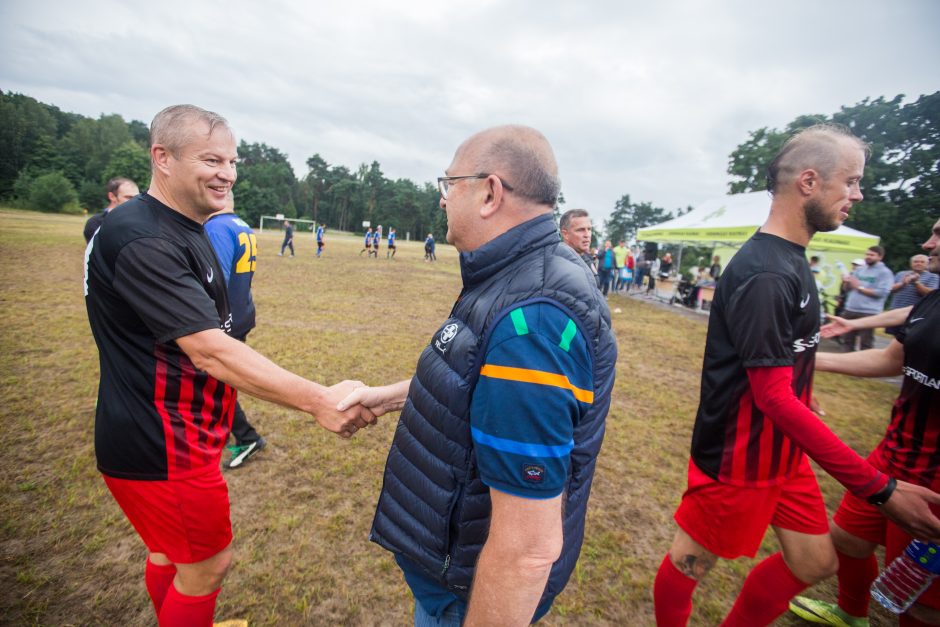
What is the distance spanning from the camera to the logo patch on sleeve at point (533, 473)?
1.00m

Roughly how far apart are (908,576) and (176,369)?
3478 mm

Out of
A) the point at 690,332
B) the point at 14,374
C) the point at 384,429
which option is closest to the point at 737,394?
the point at 384,429

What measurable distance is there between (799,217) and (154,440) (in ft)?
10.3

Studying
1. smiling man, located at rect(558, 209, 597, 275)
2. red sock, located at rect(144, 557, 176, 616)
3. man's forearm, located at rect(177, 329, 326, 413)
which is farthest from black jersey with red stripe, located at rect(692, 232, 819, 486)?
smiling man, located at rect(558, 209, 597, 275)

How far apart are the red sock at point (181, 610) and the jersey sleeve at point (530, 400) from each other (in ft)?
6.09

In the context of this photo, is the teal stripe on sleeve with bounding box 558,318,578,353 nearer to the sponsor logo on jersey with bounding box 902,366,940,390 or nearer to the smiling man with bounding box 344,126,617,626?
the smiling man with bounding box 344,126,617,626

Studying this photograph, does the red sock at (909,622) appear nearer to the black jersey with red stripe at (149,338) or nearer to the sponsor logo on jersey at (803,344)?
the sponsor logo on jersey at (803,344)

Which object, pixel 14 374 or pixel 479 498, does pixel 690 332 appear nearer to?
pixel 479 498

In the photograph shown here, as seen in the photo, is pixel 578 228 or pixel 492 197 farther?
pixel 578 228

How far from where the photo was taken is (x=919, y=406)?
2148 millimetres

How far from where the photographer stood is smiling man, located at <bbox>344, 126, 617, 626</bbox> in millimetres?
1003

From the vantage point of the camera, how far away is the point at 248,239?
3.77 meters

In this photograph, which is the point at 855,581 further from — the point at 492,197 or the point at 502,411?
the point at 492,197

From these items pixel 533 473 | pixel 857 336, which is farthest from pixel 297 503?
pixel 857 336
